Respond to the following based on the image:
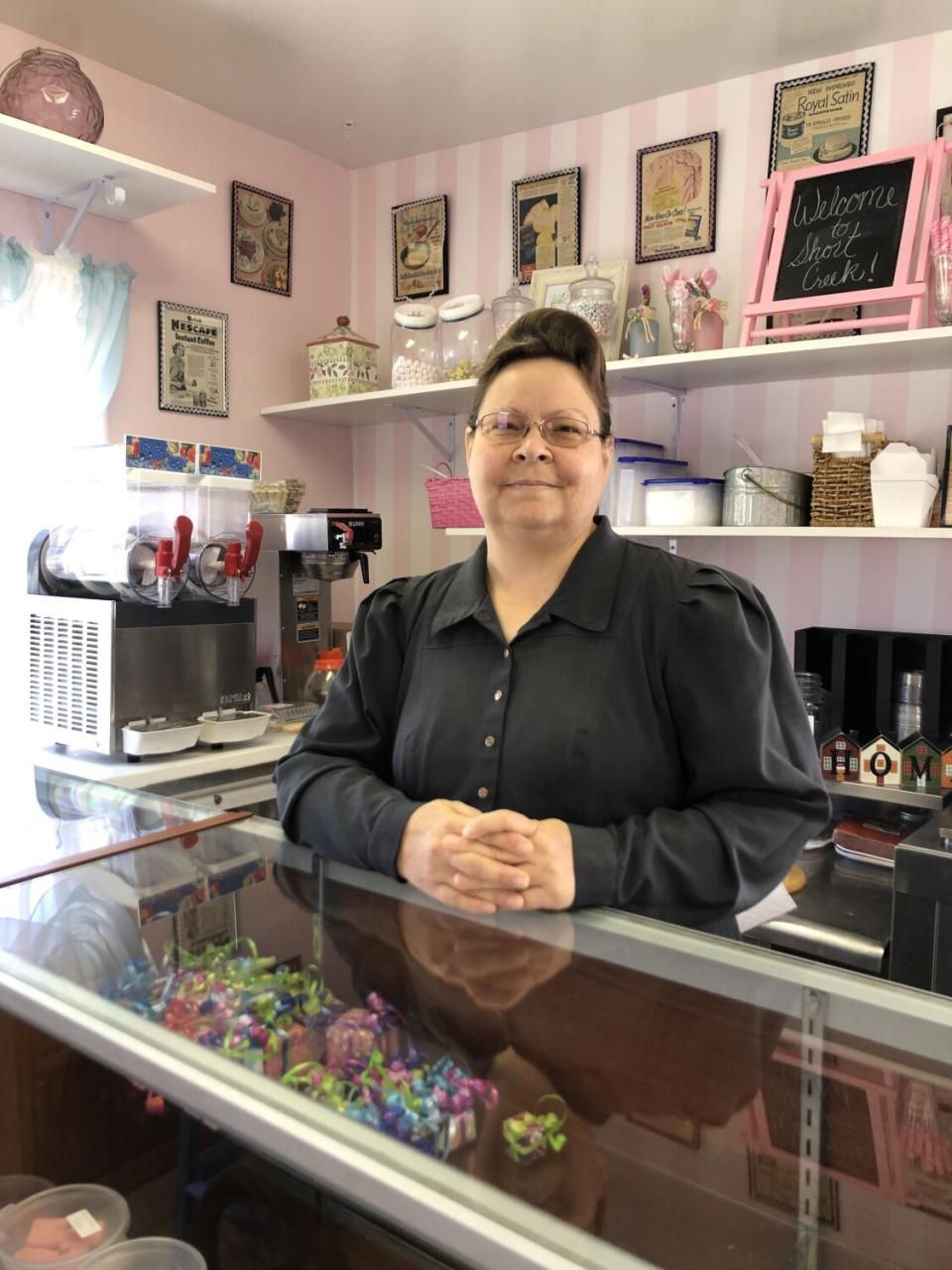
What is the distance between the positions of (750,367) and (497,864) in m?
1.93

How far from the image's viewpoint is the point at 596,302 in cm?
282

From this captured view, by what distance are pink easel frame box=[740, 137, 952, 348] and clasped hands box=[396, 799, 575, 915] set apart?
5.83 ft

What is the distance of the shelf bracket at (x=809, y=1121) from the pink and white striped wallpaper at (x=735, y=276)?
201 centimetres

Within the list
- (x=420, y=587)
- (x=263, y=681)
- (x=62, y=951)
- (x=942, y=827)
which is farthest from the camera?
(x=263, y=681)

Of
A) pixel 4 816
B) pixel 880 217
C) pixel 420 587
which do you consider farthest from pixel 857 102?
pixel 4 816

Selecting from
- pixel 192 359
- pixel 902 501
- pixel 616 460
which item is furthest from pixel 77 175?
pixel 902 501

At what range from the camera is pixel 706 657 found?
1187mm

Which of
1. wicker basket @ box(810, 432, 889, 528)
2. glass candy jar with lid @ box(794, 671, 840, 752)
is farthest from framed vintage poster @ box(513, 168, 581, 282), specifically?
glass candy jar with lid @ box(794, 671, 840, 752)

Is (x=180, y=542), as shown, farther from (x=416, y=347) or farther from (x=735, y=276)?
(x=735, y=276)

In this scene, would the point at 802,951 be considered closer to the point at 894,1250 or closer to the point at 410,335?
the point at 894,1250

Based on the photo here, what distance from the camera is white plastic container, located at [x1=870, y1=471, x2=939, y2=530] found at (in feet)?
7.50

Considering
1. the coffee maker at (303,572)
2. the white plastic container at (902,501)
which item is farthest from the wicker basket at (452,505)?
the white plastic container at (902,501)

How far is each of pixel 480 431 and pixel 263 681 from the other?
79.0 inches

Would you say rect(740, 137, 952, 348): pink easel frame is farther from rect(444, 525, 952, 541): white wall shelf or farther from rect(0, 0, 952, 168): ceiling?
rect(444, 525, 952, 541): white wall shelf
